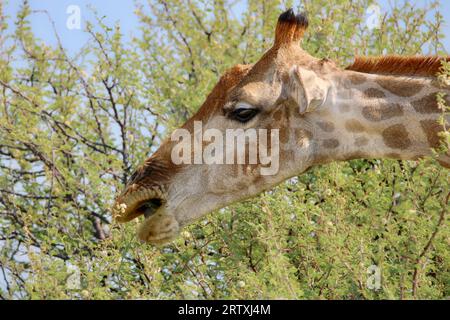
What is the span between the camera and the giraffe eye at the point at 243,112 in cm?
576

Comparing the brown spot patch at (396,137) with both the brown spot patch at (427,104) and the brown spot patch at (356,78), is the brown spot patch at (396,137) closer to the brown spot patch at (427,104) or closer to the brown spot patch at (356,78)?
the brown spot patch at (427,104)

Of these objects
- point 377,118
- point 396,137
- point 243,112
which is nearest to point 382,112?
point 377,118

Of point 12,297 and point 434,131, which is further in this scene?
point 12,297

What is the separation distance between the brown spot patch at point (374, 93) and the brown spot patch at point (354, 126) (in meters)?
0.16

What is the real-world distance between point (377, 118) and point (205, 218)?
1562 mm

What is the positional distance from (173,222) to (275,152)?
670 millimetres

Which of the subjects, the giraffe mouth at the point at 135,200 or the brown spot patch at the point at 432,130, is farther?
the giraffe mouth at the point at 135,200

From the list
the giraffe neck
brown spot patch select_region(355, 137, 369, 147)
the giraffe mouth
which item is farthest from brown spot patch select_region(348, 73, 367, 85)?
the giraffe mouth

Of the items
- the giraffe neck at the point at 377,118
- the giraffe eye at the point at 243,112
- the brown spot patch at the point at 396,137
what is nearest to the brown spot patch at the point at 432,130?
the giraffe neck at the point at 377,118

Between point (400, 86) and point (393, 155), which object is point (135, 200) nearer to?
point (393, 155)

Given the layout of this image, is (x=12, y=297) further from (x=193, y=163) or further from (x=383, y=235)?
(x=383, y=235)

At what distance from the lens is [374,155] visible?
223 inches

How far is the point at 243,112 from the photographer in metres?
5.77
